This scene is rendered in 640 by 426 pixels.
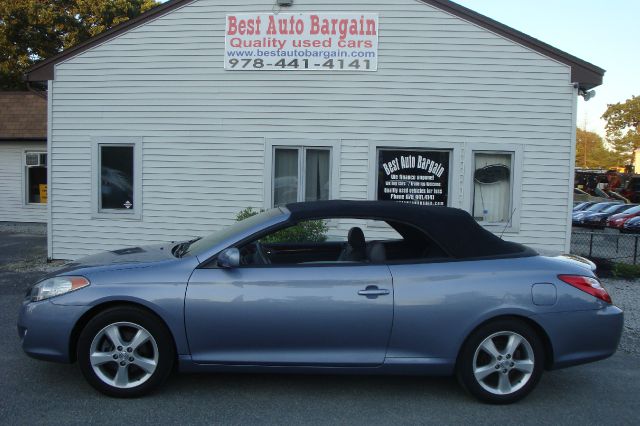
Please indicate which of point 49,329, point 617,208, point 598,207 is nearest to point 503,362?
point 49,329

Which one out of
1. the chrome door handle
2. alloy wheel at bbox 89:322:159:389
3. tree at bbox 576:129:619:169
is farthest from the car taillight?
tree at bbox 576:129:619:169

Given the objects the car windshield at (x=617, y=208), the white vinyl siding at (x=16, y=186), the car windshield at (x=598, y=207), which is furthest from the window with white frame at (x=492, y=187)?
the car windshield at (x=598, y=207)

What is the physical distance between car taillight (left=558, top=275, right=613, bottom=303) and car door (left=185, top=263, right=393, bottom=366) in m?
1.42

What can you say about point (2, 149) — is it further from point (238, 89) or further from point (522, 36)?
point (522, 36)

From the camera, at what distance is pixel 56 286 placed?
14.5ft

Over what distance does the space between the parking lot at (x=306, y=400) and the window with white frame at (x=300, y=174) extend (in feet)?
18.5

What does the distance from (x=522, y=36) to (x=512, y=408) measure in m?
7.26

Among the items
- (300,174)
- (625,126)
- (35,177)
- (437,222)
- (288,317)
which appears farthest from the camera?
(625,126)

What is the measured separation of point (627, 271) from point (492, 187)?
109 inches

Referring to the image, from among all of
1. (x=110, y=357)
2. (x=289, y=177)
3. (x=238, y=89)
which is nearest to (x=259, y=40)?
(x=238, y=89)

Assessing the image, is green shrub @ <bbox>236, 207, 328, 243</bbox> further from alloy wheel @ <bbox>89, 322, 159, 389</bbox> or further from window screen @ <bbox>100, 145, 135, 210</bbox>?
window screen @ <bbox>100, 145, 135, 210</bbox>

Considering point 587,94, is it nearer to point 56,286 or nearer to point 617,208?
point 56,286

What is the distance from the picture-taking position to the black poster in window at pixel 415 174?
1010 centimetres

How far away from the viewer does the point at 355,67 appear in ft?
32.7
